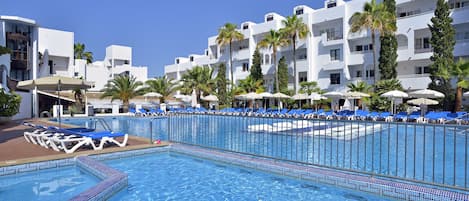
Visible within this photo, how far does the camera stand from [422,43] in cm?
2995

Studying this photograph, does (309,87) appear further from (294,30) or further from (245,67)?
(245,67)

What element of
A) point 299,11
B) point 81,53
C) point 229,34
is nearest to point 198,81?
point 229,34

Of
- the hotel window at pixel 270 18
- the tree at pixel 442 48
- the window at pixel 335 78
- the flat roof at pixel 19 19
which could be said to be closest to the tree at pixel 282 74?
the window at pixel 335 78

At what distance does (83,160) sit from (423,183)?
7.90 meters

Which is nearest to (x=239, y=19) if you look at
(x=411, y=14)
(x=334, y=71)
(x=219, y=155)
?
(x=334, y=71)

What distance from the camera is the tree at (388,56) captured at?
28.5 m

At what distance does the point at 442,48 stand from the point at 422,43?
452 cm

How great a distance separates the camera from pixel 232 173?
834 cm

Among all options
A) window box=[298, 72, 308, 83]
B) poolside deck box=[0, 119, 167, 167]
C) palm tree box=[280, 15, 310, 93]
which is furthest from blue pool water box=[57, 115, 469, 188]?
window box=[298, 72, 308, 83]

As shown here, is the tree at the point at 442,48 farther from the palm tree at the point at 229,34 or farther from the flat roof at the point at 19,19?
the flat roof at the point at 19,19

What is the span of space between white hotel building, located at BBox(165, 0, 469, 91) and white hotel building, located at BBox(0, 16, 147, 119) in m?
21.8

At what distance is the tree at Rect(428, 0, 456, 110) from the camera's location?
83.7 feet

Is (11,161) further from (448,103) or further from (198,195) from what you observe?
(448,103)

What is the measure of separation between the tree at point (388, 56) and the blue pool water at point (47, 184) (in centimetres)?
2694
